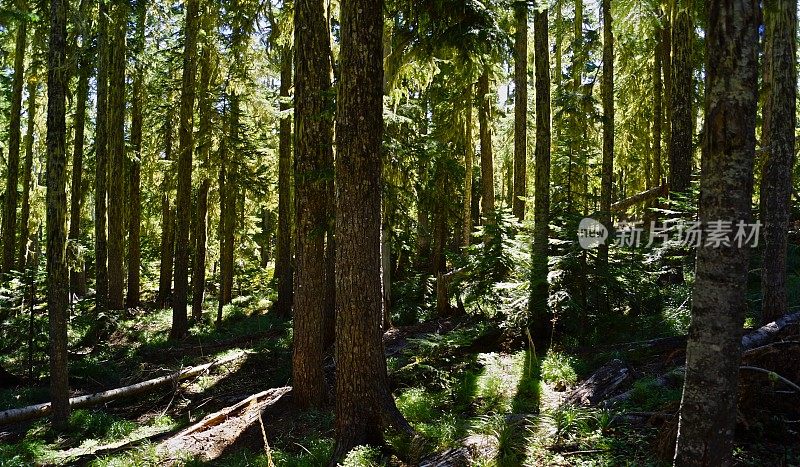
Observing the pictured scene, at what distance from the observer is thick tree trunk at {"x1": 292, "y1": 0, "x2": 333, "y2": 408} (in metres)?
7.99

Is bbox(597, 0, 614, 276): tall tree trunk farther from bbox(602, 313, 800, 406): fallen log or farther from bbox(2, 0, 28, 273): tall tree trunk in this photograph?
bbox(2, 0, 28, 273): tall tree trunk

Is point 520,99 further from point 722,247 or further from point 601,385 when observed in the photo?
point 722,247

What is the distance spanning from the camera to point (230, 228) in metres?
19.0

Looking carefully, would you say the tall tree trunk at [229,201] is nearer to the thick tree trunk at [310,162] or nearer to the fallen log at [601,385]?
the thick tree trunk at [310,162]

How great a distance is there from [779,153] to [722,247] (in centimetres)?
→ 568

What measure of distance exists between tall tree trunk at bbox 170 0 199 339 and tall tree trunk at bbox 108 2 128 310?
2.70 metres

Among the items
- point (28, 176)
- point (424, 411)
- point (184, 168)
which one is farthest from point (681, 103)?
point (28, 176)

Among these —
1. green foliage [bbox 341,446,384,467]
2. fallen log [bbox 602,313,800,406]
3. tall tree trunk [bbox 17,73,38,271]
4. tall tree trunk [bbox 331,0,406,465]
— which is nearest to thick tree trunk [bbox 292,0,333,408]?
tall tree trunk [bbox 331,0,406,465]

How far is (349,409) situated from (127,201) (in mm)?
19858

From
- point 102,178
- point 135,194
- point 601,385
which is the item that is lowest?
point 601,385

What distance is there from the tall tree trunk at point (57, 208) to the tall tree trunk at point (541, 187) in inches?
325

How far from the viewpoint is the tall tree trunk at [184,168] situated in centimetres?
1502

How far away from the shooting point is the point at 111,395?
405 inches

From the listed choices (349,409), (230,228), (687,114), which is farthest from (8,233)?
(687,114)
